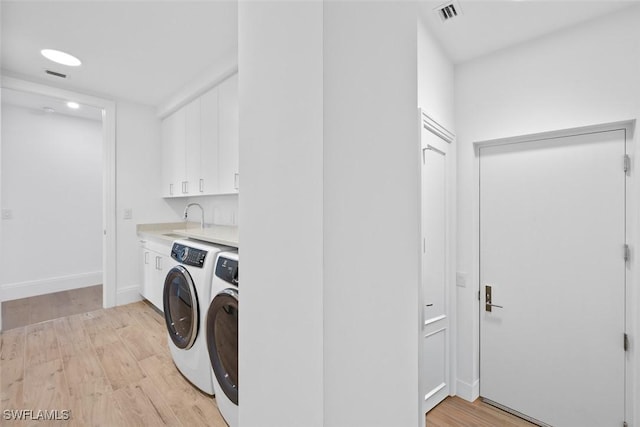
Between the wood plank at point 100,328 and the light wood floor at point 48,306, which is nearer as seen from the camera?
the wood plank at point 100,328

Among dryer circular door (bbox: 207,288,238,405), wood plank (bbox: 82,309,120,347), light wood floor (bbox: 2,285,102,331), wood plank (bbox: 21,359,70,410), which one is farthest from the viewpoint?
light wood floor (bbox: 2,285,102,331)

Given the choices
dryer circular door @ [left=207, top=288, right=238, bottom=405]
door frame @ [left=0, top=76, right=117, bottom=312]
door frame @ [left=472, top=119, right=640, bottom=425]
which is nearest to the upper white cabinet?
door frame @ [left=0, top=76, right=117, bottom=312]

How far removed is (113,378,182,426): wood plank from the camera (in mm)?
1548

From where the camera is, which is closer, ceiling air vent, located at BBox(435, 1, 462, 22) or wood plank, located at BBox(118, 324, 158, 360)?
ceiling air vent, located at BBox(435, 1, 462, 22)

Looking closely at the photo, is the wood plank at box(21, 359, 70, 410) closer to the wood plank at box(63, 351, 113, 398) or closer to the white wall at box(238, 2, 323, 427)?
the wood plank at box(63, 351, 113, 398)

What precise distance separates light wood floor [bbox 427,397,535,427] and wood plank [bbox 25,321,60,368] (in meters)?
2.95

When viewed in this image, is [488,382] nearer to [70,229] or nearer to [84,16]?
[84,16]

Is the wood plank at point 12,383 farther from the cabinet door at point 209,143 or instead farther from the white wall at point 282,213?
the white wall at point 282,213

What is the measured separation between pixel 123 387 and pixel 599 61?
3.62m

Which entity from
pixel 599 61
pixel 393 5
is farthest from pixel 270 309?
pixel 599 61

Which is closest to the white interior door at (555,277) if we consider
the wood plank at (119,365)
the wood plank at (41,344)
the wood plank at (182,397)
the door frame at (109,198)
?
the wood plank at (182,397)

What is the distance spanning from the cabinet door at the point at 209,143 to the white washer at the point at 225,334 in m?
1.41

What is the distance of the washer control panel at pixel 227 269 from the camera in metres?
1.47

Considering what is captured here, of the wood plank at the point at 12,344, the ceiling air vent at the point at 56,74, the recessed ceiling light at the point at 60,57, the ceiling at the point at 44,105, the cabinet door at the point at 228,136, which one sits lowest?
the wood plank at the point at 12,344
